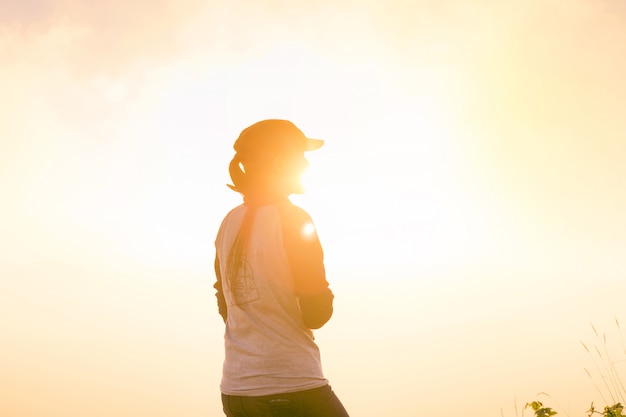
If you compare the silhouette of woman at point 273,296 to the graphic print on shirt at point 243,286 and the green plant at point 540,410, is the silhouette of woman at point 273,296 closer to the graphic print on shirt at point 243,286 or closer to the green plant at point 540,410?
the graphic print on shirt at point 243,286

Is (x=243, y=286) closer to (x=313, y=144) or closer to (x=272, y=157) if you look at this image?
(x=272, y=157)

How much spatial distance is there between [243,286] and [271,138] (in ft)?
2.47

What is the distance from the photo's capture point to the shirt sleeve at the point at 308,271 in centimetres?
280

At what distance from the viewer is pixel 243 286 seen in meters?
2.96

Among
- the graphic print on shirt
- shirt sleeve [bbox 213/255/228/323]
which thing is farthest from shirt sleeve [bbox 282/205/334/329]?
shirt sleeve [bbox 213/255/228/323]

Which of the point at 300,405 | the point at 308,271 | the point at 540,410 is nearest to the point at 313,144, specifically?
the point at 308,271

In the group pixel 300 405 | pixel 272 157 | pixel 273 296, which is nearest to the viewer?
pixel 300 405

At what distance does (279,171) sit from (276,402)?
1.10 m

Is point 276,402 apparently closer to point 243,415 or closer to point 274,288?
point 243,415

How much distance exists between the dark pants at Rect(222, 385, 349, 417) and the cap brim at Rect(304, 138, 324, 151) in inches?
48.2

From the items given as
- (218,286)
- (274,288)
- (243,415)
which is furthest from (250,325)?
(218,286)

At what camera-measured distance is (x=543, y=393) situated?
17.7 ft

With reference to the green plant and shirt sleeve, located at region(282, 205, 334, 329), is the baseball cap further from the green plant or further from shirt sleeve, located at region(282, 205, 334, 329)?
the green plant

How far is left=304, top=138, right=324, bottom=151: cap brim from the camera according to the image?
322 cm
